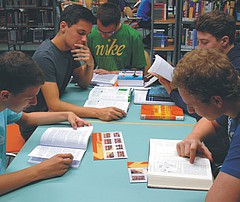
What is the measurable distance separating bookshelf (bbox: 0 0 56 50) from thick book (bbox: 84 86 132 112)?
Answer: 4.88 m

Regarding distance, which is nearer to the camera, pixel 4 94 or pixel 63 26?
pixel 4 94

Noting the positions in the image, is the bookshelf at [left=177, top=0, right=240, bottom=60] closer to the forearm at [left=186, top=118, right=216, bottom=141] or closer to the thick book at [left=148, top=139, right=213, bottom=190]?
the forearm at [left=186, top=118, right=216, bottom=141]

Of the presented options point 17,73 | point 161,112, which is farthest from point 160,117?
point 17,73

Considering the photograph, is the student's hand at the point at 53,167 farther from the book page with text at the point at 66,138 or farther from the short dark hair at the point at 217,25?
the short dark hair at the point at 217,25

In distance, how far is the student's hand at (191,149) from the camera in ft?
4.19

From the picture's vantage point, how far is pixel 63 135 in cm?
147

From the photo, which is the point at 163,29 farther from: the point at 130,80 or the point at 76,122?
the point at 76,122

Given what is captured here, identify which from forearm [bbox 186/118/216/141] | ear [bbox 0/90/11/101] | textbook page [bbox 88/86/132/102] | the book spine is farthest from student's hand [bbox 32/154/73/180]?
textbook page [bbox 88/86/132/102]

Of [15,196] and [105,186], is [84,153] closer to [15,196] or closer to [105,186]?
[105,186]

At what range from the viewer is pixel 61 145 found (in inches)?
56.2

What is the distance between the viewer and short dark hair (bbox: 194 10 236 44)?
2.03 m

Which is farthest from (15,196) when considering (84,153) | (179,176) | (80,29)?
(80,29)

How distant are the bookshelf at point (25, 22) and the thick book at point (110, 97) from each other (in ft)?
16.0

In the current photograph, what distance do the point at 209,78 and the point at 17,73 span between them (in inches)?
27.1
